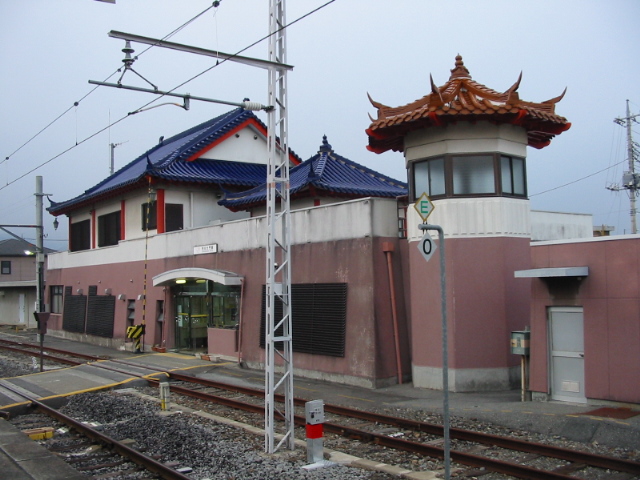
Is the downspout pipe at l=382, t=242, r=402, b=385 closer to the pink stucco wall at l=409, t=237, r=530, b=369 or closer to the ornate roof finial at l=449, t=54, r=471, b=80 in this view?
the pink stucco wall at l=409, t=237, r=530, b=369

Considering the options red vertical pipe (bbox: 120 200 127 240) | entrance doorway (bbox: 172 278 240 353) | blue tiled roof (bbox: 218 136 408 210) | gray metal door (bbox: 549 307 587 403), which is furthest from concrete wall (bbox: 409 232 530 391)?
red vertical pipe (bbox: 120 200 127 240)

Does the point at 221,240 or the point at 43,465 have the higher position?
the point at 221,240

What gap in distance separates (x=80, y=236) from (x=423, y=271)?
1031 inches

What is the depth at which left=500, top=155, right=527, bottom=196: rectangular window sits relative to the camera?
1547 cm

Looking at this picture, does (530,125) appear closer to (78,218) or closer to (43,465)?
(43,465)

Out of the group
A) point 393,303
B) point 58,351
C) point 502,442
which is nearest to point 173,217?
point 58,351

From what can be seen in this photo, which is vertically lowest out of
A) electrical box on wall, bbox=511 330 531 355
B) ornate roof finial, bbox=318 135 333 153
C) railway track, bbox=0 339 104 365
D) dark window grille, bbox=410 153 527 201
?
railway track, bbox=0 339 104 365

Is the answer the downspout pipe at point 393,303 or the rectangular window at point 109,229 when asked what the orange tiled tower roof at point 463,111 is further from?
the rectangular window at point 109,229

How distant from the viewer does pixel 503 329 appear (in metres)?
15.0

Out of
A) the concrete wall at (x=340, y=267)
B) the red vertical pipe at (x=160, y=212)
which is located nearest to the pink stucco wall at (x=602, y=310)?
the concrete wall at (x=340, y=267)

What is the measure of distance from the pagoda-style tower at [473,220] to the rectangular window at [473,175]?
24mm

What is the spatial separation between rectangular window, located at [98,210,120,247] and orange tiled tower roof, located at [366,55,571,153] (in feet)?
61.4

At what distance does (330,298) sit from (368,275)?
1637 mm

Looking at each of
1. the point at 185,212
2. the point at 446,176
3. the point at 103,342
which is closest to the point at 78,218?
the point at 103,342
